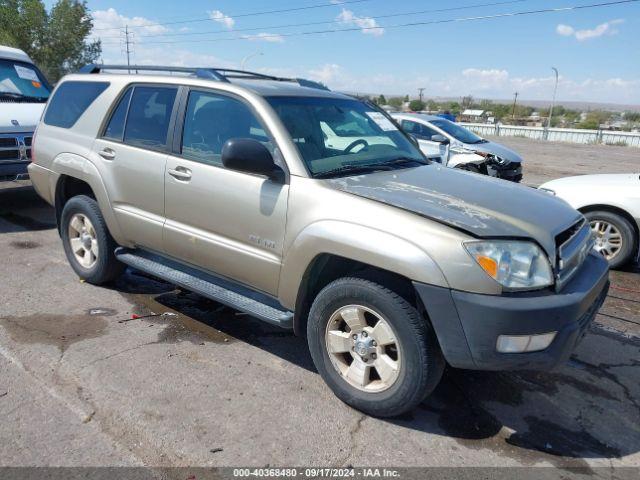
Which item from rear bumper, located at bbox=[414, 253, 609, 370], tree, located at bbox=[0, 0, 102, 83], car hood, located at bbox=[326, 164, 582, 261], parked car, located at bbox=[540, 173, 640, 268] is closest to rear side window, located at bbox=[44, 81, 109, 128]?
car hood, located at bbox=[326, 164, 582, 261]

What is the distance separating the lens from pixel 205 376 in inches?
137

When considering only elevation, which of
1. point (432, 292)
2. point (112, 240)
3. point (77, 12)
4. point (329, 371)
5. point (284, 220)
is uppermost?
point (77, 12)

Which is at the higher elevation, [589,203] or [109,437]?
[589,203]

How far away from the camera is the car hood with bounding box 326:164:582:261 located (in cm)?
285

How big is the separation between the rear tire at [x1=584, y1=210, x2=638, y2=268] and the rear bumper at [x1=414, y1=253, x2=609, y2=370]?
→ 12.4ft

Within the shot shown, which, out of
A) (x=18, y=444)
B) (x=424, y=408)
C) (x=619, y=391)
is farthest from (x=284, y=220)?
(x=619, y=391)

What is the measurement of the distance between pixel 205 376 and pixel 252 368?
32 cm

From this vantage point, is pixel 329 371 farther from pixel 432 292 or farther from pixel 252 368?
pixel 432 292

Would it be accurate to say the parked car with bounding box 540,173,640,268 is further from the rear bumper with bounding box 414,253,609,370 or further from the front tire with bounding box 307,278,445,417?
the front tire with bounding box 307,278,445,417

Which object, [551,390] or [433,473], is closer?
[433,473]

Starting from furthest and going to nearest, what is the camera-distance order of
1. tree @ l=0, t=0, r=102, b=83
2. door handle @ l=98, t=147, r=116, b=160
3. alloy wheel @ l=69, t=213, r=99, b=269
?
tree @ l=0, t=0, r=102, b=83 < alloy wheel @ l=69, t=213, r=99, b=269 < door handle @ l=98, t=147, r=116, b=160

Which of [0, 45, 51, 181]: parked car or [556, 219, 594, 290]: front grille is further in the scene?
[0, 45, 51, 181]: parked car

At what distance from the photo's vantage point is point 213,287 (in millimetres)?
3805

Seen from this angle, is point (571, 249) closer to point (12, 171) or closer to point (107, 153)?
point (107, 153)
